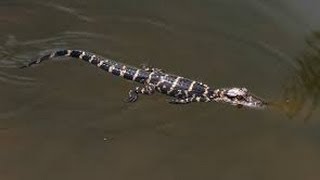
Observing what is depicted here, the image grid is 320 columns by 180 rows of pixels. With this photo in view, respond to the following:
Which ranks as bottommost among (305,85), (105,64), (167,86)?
(167,86)

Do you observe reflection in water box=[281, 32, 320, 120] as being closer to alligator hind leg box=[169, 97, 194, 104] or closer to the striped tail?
alligator hind leg box=[169, 97, 194, 104]

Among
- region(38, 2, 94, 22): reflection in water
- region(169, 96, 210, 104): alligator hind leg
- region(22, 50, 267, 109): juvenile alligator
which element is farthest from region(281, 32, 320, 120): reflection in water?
region(38, 2, 94, 22): reflection in water

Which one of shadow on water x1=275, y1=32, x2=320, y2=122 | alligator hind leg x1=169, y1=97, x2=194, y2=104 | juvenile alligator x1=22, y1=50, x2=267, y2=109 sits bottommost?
alligator hind leg x1=169, y1=97, x2=194, y2=104

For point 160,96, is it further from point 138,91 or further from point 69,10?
point 69,10

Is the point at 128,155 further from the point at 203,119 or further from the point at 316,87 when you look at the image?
the point at 316,87

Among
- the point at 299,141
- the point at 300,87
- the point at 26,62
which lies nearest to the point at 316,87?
the point at 300,87

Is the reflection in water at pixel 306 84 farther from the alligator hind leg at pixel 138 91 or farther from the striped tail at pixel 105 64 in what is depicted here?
the striped tail at pixel 105 64

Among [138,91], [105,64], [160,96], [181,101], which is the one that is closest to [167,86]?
[160,96]

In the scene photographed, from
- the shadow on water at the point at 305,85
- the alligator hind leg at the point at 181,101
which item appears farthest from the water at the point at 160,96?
the alligator hind leg at the point at 181,101
